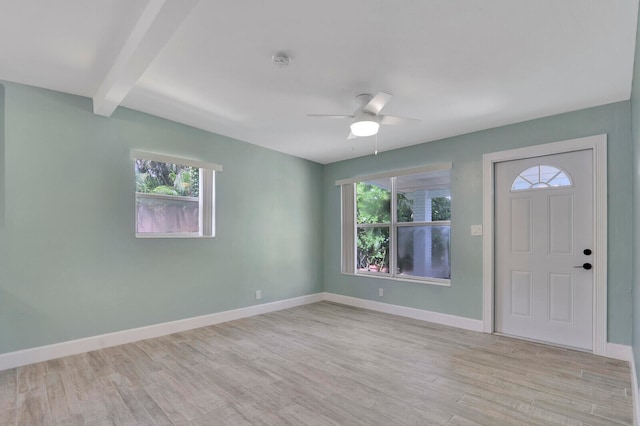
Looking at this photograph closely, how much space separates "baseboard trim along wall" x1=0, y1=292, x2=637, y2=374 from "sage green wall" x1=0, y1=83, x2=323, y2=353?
0.22 feet

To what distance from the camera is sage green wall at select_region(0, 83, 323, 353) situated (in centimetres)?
291

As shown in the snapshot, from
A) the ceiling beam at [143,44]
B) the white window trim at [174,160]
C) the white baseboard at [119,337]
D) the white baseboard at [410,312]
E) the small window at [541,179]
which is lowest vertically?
the white baseboard at [410,312]

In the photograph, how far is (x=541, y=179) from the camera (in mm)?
3662

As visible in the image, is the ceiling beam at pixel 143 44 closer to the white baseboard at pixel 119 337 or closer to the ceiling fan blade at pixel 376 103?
the ceiling fan blade at pixel 376 103

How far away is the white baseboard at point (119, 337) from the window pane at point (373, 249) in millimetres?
1579

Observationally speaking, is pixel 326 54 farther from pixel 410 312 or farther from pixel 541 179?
pixel 410 312

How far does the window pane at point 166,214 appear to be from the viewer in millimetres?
3697

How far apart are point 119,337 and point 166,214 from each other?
1403 millimetres

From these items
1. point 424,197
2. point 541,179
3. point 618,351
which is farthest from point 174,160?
point 618,351

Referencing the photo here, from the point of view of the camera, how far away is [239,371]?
2.81 m

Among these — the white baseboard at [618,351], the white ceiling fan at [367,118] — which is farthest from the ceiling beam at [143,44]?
the white baseboard at [618,351]

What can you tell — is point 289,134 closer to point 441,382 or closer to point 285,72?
point 285,72

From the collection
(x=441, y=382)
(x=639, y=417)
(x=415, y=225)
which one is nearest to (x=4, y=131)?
(x=441, y=382)

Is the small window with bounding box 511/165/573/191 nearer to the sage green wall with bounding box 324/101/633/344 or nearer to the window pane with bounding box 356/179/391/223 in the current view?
the sage green wall with bounding box 324/101/633/344
